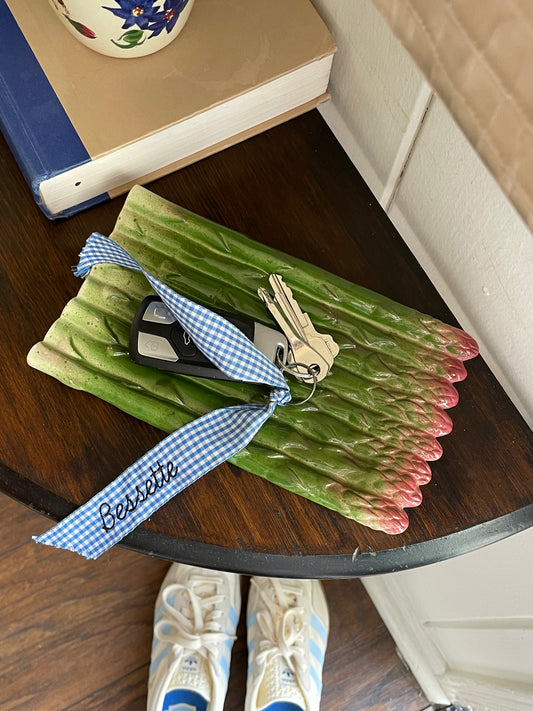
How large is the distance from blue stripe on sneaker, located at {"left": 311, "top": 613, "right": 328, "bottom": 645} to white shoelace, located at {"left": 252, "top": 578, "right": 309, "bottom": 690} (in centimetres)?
2

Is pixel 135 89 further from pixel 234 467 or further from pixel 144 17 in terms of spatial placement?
pixel 234 467

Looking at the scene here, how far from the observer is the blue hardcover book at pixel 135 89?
552 mm

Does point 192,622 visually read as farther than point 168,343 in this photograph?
Yes

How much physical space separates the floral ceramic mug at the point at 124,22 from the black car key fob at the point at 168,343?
0.72 ft

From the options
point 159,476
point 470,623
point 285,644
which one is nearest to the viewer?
point 159,476

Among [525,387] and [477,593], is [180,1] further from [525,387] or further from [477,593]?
[477,593]

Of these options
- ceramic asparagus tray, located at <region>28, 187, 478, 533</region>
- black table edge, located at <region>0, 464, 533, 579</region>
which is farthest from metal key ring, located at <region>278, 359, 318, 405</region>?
black table edge, located at <region>0, 464, 533, 579</region>

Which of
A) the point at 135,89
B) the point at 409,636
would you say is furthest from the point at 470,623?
the point at 135,89

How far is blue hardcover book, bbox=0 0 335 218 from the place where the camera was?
1.81ft

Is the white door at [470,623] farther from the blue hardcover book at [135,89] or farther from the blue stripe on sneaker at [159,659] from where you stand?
the blue hardcover book at [135,89]

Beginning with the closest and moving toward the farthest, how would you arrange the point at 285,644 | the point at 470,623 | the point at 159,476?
the point at 159,476, the point at 470,623, the point at 285,644

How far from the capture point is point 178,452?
0.51m

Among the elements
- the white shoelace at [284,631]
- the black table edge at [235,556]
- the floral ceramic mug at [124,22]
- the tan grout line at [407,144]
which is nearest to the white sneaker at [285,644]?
the white shoelace at [284,631]

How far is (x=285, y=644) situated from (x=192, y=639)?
0.15 metres
